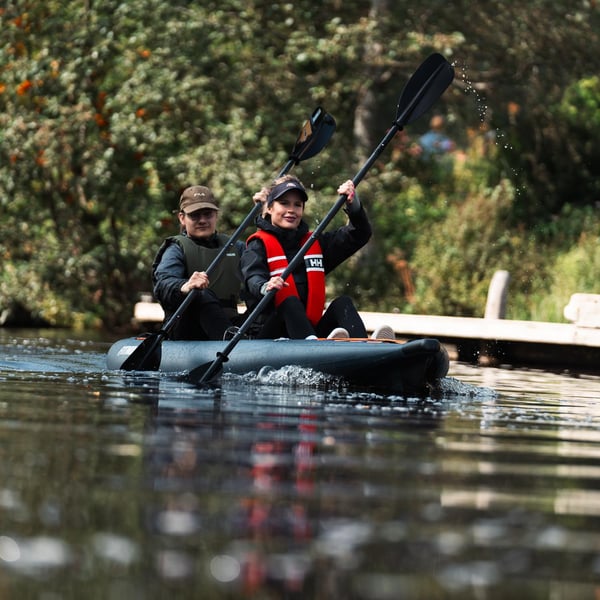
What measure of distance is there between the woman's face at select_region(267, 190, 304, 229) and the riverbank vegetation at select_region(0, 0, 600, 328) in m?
6.03

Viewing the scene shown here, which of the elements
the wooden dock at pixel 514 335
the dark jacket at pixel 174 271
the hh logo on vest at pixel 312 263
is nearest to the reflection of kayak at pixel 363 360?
the hh logo on vest at pixel 312 263

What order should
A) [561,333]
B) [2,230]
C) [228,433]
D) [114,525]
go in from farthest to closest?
[2,230], [561,333], [228,433], [114,525]

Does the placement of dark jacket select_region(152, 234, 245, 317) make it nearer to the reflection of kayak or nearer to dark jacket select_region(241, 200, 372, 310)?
dark jacket select_region(241, 200, 372, 310)

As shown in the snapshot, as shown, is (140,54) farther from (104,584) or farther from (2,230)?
(104,584)

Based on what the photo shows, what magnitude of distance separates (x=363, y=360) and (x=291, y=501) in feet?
12.9

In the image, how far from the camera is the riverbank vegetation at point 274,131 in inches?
605

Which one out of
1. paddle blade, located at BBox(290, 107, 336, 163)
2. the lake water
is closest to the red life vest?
paddle blade, located at BBox(290, 107, 336, 163)

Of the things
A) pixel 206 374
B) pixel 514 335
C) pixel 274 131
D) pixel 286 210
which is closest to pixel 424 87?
pixel 286 210

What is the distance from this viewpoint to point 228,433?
17.1ft

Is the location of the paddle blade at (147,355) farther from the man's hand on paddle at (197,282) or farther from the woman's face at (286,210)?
the woman's face at (286,210)

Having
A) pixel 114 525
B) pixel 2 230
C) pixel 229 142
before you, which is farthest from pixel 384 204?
pixel 114 525

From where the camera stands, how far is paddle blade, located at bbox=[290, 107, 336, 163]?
390 inches

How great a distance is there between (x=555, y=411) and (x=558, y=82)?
9.67 m

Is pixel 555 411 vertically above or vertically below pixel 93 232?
below
